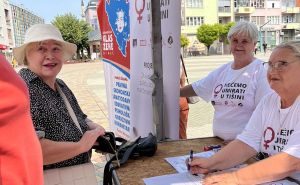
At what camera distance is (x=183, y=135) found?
360cm

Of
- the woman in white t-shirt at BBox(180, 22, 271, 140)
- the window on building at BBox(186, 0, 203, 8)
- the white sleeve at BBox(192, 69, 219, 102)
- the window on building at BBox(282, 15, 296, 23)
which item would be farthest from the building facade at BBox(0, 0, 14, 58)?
the woman in white t-shirt at BBox(180, 22, 271, 140)

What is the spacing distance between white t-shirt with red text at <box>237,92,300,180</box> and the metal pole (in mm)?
829

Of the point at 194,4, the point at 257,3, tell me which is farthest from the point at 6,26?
the point at 257,3

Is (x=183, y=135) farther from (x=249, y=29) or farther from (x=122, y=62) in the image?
(x=249, y=29)

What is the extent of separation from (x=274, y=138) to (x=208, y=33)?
50.0 meters

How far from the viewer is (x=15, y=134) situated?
775mm

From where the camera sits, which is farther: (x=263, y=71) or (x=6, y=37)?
(x=6, y=37)

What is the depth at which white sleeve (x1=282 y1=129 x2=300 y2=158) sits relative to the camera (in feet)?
4.87

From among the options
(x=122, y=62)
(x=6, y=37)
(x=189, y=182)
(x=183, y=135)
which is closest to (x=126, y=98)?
(x=122, y=62)

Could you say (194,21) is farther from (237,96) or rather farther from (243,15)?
(237,96)

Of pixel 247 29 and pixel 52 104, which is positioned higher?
pixel 247 29

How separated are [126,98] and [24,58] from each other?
140 cm

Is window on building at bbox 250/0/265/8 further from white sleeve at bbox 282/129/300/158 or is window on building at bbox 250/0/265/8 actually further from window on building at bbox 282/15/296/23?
white sleeve at bbox 282/129/300/158

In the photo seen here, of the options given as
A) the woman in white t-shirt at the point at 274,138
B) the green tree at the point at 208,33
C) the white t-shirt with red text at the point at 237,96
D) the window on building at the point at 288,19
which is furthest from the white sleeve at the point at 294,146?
the window on building at the point at 288,19
